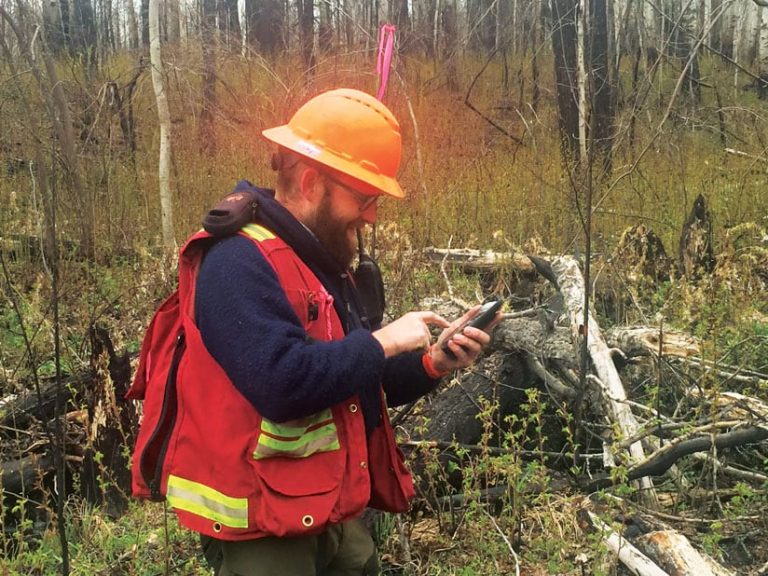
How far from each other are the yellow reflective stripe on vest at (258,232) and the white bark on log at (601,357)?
151 centimetres

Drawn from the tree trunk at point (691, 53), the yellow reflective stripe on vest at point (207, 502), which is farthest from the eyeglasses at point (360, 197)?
the tree trunk at point (691, 53)

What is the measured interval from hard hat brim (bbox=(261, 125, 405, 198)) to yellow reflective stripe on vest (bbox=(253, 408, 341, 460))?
54cm

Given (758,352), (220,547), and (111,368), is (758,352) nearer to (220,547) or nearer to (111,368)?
(220,547)

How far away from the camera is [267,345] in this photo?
1436 mm

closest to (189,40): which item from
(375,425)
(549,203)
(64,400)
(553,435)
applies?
(549,203)

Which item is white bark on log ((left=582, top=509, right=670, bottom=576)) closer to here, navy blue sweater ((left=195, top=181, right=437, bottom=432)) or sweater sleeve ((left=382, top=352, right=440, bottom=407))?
sweater sleeve ((left=382, top=352, right=440, bottom=407))

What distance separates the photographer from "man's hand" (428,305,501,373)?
1.81m

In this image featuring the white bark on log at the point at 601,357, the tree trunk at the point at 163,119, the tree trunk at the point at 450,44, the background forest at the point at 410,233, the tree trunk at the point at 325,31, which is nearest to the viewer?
the background forest at the point at 410,233

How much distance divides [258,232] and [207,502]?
2.01 feet

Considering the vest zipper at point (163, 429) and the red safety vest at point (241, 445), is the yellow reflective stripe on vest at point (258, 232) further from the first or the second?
the vest zipper at point (163, 429)

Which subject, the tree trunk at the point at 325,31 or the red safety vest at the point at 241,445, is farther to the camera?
the tree trunk at the point at 325,31

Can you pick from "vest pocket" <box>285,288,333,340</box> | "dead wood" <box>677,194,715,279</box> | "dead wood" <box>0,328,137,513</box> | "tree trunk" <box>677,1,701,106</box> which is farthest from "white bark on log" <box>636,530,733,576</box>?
"dead wood" <box>677,194,715,279</box>

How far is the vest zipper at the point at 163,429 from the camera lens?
62.9 inches

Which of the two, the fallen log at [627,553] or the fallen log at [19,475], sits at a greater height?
the fallen log at [627,553]
